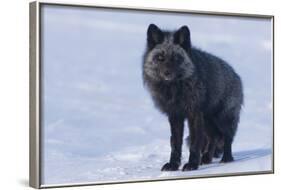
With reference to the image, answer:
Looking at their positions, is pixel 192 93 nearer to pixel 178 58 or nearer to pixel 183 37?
pixel 178 58

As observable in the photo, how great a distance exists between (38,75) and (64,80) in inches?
8.0

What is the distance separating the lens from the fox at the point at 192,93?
17.0ft

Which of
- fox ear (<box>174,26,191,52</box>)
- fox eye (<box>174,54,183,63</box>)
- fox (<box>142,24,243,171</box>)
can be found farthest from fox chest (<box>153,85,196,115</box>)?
fox ear (<box>174,26,191,52</box>)

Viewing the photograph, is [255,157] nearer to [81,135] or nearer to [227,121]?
[227,121]

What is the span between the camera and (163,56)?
203 inches

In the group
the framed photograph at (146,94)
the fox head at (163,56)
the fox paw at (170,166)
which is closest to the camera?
the framed photograph at (146,94)

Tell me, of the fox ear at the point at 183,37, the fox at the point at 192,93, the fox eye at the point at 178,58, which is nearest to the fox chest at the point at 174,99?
the fox at the point at 192,93

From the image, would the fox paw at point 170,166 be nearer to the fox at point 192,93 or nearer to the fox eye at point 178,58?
the fox at point 192,93

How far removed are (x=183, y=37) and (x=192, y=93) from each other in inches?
16.6

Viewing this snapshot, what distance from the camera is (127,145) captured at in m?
5.12

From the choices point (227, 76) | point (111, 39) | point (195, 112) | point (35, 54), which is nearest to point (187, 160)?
point (195, 112)

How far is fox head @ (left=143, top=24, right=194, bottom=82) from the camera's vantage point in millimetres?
5176

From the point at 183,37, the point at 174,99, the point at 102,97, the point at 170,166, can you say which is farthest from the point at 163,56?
the point at 170,166

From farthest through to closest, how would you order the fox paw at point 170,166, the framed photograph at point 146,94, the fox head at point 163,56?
the fox paw at point 170,166
the fox head at point 163,56
the framed photograph at point 146,94
